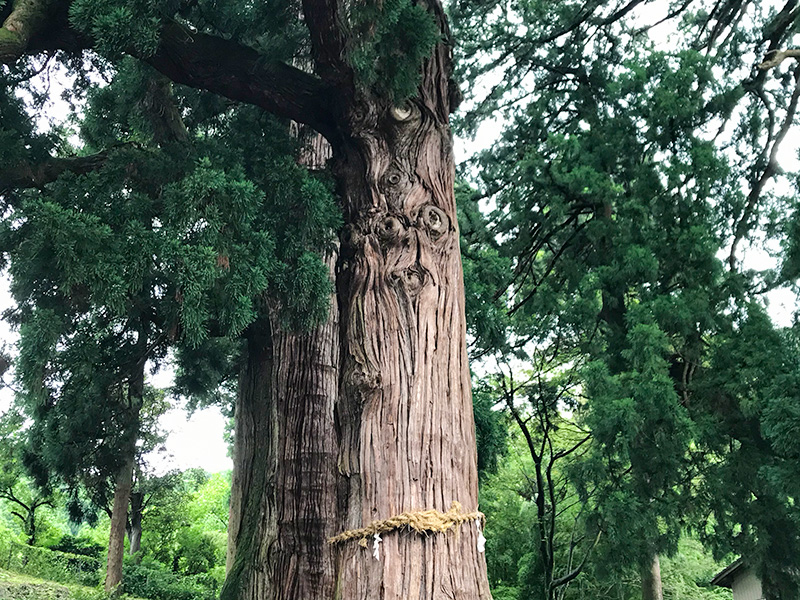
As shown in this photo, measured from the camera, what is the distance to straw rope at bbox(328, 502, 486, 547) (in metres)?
3.11

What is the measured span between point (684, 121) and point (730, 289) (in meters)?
1.91

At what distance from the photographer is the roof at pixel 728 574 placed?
50.6ft

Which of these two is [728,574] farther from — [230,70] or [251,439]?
[230,70]

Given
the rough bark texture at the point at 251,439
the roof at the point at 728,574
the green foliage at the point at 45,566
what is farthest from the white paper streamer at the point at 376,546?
the green foliage at the point at 45,566

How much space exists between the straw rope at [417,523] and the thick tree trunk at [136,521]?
16.5 meters

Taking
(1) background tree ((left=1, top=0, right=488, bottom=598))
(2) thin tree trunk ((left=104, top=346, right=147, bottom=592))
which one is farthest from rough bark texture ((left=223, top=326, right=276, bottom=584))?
(1) background tree ((left=1, top=0, right=488, bottom=598))

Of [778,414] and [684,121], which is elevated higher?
[684,121]

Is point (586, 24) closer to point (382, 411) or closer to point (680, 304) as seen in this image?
point (680, 304)

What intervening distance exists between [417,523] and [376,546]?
8.0 inches

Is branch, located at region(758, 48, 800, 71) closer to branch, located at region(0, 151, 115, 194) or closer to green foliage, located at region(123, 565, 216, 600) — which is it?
branch, located at region(0, 151, 115, 194)

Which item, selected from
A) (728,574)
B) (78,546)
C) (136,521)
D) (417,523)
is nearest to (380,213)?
(417,523)

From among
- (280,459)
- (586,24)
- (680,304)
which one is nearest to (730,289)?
(680,304)

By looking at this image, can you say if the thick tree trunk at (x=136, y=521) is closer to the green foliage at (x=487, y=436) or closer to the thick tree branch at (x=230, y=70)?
the green foliage at (x=487, y=436)

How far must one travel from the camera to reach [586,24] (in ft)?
30.7
